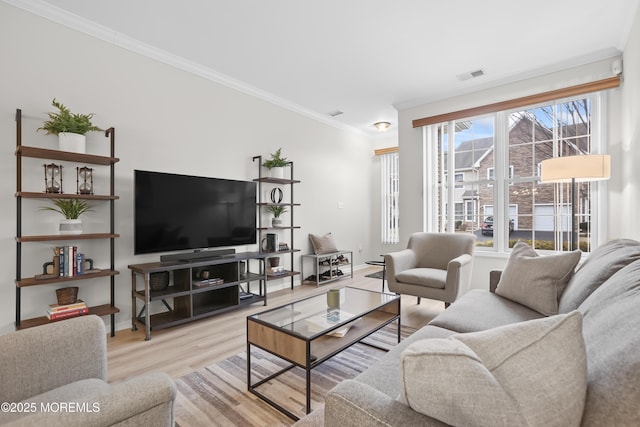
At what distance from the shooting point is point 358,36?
284cm

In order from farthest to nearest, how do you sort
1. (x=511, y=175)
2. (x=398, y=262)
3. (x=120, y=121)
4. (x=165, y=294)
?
(x=511, y=175) → (x=398, y=262) → (x=120, y=121) → (x=165, y=294)

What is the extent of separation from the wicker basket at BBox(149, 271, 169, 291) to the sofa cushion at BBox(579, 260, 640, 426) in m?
3.00

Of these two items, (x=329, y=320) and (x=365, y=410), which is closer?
(x=365, y=410)

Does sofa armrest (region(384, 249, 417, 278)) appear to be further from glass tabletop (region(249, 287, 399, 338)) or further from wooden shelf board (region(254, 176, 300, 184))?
wooden shelf board (region(254, 176, 300, 184))

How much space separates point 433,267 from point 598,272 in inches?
78.6

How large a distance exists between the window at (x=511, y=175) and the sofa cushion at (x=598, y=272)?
2.00 m

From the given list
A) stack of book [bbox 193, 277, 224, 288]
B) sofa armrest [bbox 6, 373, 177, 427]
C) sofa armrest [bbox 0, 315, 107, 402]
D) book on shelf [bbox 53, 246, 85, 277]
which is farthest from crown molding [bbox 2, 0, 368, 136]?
sofa armrest [bbox 6, 373, 177, 427]

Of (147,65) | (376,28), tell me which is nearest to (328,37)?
(376,28)

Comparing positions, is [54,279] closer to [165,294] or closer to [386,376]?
[165,294]

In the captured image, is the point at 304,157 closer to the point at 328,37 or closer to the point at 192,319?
the point at 328,37

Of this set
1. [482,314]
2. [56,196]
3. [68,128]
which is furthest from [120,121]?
[482,314]

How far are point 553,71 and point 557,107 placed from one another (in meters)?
0.40

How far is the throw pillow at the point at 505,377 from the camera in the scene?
596 mm

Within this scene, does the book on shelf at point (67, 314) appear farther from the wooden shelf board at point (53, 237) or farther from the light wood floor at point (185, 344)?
the wooden shelf board at point (53, 237)
